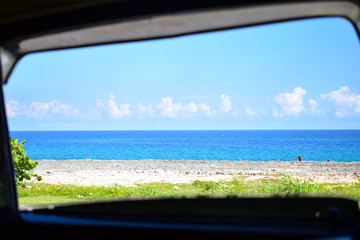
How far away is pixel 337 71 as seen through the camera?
38.8m

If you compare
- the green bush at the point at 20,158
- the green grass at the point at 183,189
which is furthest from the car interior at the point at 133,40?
the green grass at the point at 183,189

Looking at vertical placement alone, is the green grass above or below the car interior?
below

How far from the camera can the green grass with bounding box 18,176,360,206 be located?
610 centimetres

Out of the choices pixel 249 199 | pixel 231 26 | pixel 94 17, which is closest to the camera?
pixel 94 17

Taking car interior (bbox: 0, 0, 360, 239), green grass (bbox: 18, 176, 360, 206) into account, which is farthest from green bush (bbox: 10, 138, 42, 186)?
car interior (bbox: 0, 0, 360, 239)

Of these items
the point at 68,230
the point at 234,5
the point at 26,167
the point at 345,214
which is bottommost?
the point at 345,214

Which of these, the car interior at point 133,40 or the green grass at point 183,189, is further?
the green grass at point 183,189

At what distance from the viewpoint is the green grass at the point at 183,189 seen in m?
6.10

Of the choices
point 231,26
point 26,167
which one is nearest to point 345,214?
point 231,26

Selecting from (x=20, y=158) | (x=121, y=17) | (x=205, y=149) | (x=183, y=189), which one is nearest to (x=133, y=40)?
(x=121, y=17)

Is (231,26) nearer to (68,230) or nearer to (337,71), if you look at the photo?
(68,230)

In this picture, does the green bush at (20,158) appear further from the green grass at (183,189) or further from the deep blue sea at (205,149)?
the deep blue sea at (205,149)

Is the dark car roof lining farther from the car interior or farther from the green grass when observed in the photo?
the green grass

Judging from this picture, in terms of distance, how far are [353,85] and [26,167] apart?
4044cm
